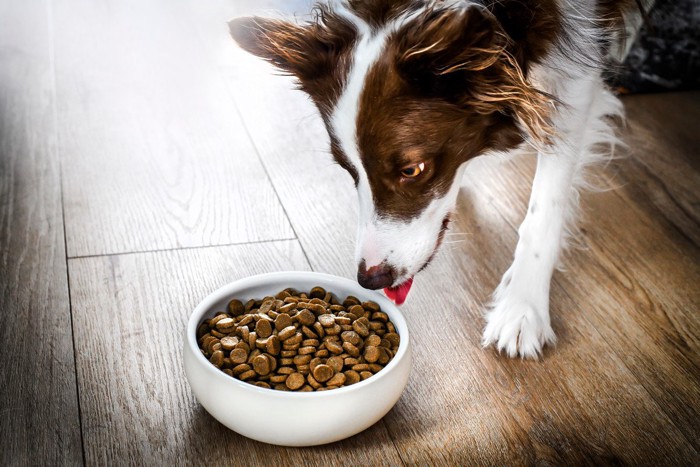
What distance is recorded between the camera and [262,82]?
2.85 meters

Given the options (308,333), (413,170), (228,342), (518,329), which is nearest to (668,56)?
(518,329)

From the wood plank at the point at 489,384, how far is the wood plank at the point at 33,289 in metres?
0.58

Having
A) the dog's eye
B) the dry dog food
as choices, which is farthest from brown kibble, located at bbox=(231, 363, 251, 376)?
the dog's eye

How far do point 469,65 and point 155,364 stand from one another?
802 millimetres

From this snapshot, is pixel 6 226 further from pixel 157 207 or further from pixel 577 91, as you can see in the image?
pixel 577 91

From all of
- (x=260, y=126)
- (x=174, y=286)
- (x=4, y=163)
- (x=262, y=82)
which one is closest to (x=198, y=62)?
Answer: (x=262, y=82)

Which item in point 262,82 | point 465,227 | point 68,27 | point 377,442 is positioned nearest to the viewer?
point 377,442

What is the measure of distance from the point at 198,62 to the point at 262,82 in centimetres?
33

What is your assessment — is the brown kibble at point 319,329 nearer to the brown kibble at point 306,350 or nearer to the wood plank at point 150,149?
the brown kibble at point 306,350

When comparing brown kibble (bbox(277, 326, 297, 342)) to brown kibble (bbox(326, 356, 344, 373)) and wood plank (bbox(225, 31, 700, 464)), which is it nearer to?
brown kibble (bbox(326, 356, 344, 373))

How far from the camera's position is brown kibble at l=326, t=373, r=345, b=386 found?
1.22 metres

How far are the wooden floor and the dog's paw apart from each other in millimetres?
28

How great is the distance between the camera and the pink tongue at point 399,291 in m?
1.55

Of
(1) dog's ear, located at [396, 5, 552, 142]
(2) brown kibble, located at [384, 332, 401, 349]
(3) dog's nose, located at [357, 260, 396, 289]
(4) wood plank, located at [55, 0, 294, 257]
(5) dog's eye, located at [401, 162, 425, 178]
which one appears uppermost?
(1) dog's ear, located at [396, 5, 552, 142]
